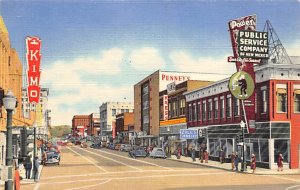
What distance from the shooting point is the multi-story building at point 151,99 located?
286 ft

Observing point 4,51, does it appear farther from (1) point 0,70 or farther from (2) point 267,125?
(2) point 267,125

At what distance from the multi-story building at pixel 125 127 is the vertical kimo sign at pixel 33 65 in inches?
3106

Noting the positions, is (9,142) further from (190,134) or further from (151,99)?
(151,99)

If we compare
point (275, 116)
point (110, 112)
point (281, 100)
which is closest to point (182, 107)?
point (281, 100)

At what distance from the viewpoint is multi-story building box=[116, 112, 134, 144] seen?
125375 mm

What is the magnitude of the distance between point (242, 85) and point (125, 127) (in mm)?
89757

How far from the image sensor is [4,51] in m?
38.9

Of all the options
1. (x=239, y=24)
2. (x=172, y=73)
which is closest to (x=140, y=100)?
(x=172, y=73)

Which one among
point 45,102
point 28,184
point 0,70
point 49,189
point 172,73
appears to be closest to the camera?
point 49,189

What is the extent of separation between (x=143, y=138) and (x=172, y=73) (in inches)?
Answer: 761

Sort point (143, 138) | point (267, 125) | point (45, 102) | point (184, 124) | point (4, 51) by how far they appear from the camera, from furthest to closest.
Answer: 1. point (45, 102)
2. point (143, 138)
3. point (184, 124)
4. point (267, 125)
5. point (4, 51)

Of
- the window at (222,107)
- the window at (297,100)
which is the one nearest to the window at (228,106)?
the window at (222,107)

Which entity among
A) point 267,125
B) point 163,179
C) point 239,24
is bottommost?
point 163,179

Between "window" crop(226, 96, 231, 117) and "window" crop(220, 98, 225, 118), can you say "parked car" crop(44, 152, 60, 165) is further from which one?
"window" crop(220, 98, 225, 118)
